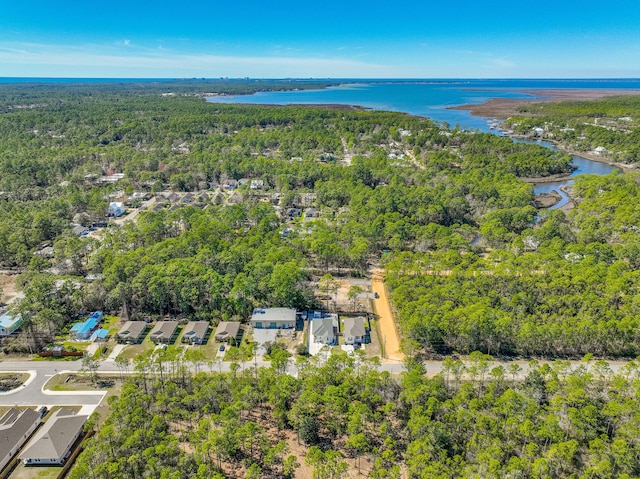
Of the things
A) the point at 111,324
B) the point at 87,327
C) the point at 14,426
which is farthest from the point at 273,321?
the point at 14,426

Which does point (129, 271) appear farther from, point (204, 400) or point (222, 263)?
point (204, 400)

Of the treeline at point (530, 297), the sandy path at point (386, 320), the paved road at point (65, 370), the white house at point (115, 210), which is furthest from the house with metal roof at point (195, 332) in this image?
the white house at point (115, 210)

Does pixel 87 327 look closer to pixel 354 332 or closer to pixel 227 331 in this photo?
pixel 227 331

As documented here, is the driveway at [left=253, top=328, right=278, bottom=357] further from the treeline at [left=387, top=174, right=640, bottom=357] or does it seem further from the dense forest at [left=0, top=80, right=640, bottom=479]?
the treeline at [left=387, top=174, right=640, bottom=357]

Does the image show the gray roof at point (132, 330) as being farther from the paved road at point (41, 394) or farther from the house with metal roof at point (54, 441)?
the house with metal roof at point (54, 441)

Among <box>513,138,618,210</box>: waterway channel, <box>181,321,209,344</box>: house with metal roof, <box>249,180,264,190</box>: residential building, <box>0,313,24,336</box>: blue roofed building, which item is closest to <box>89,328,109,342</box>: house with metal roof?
<box>0,313,24,336</box>: blue roofed building
